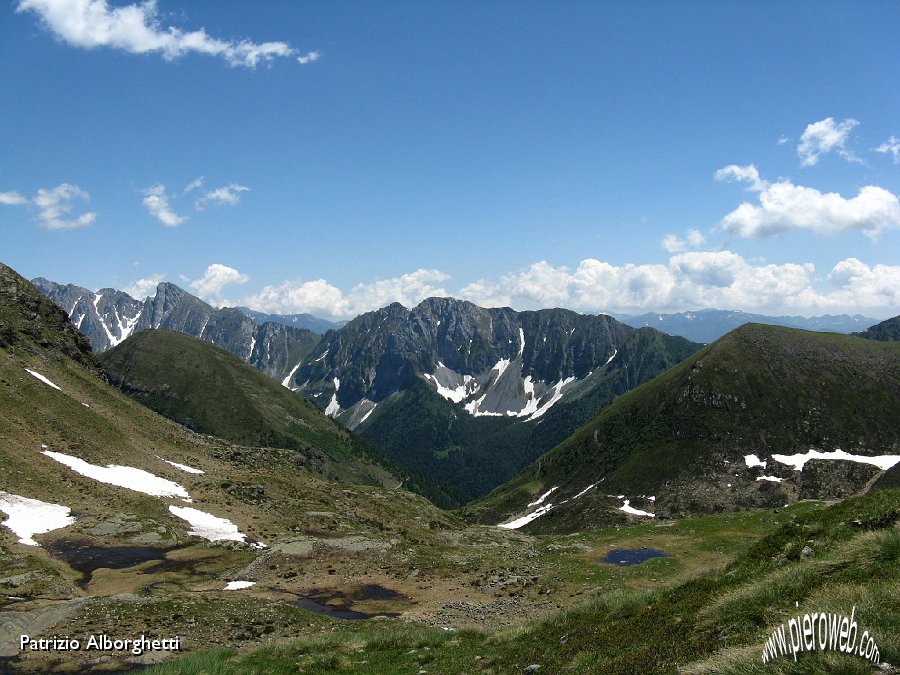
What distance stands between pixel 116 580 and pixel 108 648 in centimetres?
2039

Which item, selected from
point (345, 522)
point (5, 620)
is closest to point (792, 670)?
point (5, 620)

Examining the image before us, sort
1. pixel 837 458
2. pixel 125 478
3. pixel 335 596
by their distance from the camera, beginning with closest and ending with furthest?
pixel 335 596, pixel 125 478, pixel 837 458

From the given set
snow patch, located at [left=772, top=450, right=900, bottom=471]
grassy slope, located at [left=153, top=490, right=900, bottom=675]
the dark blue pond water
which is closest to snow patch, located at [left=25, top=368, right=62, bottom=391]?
grassy slope, located at [left=153, top=490, right=900, bottom=675]

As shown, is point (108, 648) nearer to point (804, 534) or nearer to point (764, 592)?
point (764, 592)

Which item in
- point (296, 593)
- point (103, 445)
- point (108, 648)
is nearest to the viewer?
point (108, 648)

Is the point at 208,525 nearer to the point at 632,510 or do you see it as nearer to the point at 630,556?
the point at 630,556

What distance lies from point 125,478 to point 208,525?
2142 centimetres

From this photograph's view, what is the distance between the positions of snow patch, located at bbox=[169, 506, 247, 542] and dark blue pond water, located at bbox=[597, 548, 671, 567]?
41.1 meters

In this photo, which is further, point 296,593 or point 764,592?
point 296,593

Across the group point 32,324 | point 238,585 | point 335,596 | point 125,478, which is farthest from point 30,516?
point 32,324

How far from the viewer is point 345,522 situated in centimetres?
7475

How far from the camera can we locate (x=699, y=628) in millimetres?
13711

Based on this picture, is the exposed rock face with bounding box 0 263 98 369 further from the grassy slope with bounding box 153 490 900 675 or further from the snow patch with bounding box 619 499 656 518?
the snow patch with bounding box 619 499 656 518

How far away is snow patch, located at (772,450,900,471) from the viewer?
170m
